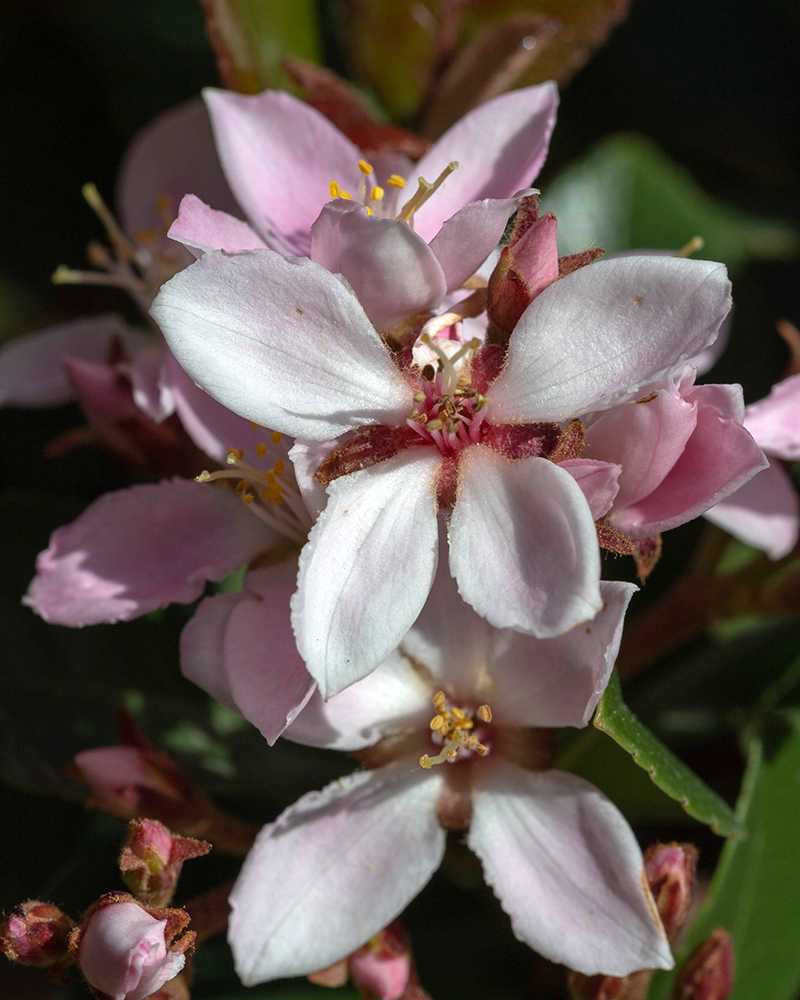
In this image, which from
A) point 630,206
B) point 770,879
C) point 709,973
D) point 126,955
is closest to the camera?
point 126,955

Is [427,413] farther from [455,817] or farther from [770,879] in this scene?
[770,879]

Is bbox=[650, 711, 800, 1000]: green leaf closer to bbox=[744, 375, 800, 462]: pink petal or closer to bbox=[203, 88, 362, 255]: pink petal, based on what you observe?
bbox=[744, 375, 800, 462]: pink petal

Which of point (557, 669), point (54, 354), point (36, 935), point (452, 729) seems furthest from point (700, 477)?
point (54, 354)

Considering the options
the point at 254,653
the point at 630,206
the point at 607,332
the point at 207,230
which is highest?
the point at 207,230

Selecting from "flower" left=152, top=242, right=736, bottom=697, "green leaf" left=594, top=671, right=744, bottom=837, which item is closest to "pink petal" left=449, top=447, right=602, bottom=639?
"flower" left=152, top=242, right=736, bottom=697

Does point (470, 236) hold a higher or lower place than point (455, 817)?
higher

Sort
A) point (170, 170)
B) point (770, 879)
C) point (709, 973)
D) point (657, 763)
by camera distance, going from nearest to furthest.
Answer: point (657, 763), point (709, 973), point (770, 879), point (170, 170)

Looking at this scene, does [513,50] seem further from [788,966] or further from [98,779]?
[788,966]
